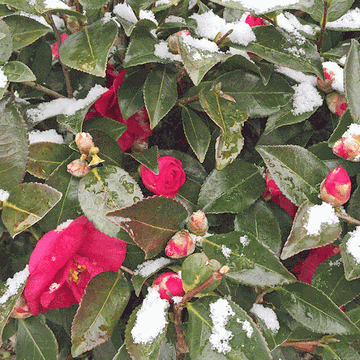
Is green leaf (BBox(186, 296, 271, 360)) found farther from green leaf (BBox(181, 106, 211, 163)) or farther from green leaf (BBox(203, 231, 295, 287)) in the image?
green leaf (BBox(181, 106, 211, 163))

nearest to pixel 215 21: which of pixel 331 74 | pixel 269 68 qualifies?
pixel 269 68

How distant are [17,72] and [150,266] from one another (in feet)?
1.55

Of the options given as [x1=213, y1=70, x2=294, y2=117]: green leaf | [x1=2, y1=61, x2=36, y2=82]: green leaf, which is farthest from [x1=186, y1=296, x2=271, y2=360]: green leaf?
[x1=2, y1=61, x2=36, y2=82]: green leaf

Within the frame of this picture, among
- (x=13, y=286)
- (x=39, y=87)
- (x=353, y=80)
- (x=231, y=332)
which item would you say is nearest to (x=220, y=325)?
(x=231, y=332)

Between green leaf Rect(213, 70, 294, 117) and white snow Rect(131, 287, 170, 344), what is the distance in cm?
46

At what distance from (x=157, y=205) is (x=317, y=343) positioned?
0.59 m

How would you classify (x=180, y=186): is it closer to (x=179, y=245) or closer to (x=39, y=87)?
(x=179, y=245)

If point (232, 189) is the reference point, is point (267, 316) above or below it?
below

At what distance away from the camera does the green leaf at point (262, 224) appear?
801 mm

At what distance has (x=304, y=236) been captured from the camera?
63cm

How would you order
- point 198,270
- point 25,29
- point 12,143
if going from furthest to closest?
1. point 25,29
2. point 12,143
3. point 198,270

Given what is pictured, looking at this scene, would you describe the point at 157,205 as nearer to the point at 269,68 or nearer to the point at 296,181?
the point at 296,181

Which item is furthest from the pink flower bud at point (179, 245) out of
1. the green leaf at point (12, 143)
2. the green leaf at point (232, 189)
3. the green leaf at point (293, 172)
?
the green leaf at point (12, 143)

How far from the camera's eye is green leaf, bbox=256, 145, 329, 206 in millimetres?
714
